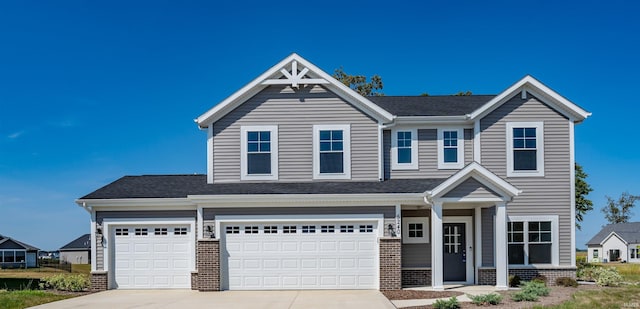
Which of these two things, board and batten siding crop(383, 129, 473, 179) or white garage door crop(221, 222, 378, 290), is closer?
white garage door crop(221, 222, 378, 290)

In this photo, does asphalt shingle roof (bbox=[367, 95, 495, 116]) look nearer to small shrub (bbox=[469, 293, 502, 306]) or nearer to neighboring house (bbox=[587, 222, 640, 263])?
small shrub (bbox=[469, 293, 502, 306])

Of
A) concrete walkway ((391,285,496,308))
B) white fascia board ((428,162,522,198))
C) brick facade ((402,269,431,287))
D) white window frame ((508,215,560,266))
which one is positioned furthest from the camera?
white window frame ((508,215,560,266))

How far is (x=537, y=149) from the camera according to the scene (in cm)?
1955

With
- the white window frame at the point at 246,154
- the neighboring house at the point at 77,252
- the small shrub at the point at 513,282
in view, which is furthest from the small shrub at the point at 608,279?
the neighboring house at the point at 77,252

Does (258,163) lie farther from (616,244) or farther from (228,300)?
(616,244)

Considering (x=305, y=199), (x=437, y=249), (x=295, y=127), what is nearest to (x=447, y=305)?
(x=437, y=249)

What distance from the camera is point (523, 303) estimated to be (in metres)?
14.2

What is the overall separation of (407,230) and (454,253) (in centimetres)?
177

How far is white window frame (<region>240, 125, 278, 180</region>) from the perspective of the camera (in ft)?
63.7

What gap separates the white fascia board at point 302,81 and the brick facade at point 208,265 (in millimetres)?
4234

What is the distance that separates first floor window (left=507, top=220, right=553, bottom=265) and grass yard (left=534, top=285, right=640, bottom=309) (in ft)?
8.49

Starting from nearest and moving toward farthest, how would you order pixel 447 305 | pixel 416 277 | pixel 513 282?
1. pixel 447 305
2. pixel 513 282
3. pixel 416 277

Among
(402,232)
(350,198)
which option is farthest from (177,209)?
(402,232)

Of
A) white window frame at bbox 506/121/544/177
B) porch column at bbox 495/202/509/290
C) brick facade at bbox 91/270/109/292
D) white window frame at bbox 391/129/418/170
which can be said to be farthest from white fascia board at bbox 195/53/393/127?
brick facade at bbox 91/270/109/292
